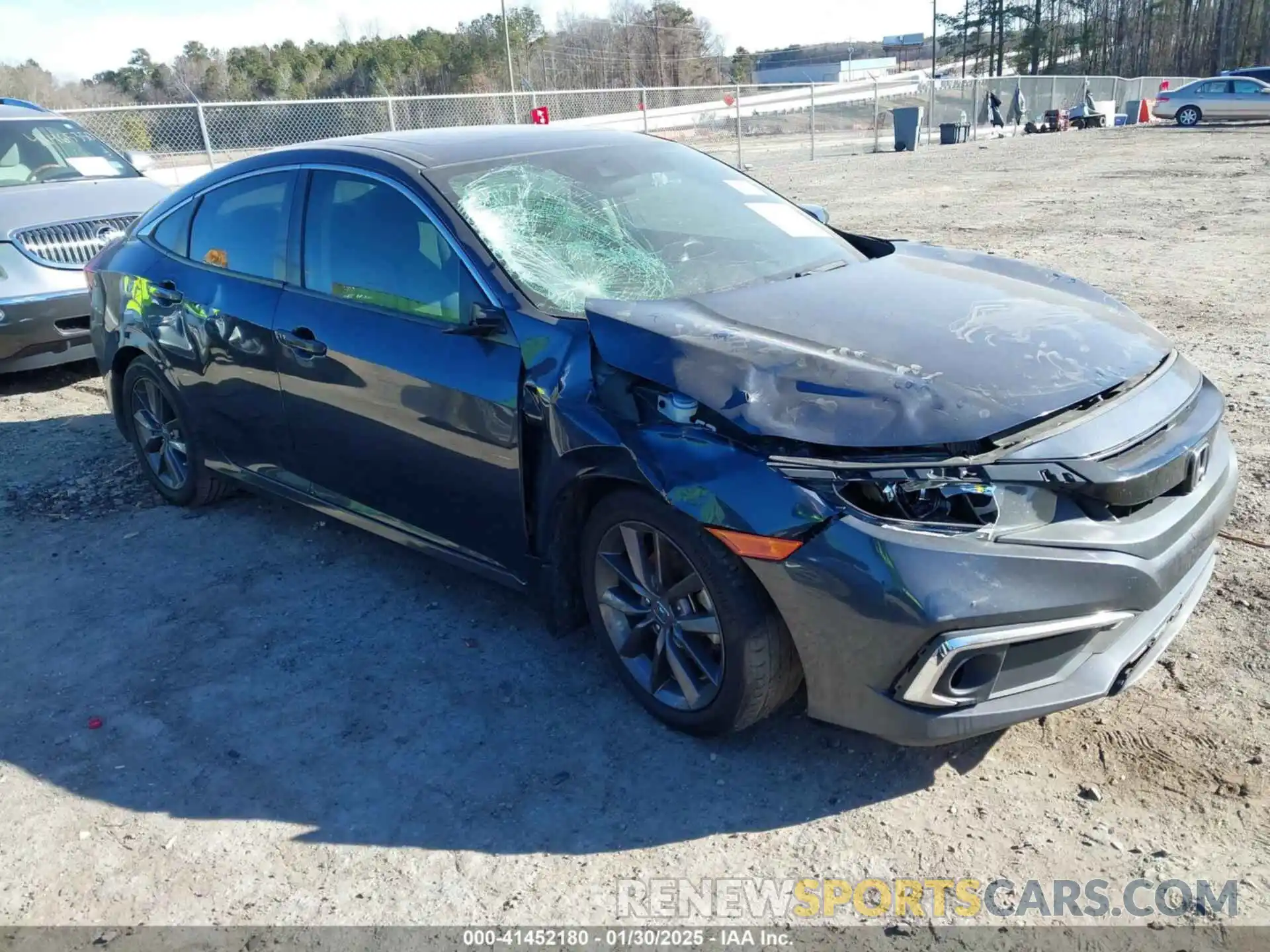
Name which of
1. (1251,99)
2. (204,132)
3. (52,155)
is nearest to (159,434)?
(52,155)

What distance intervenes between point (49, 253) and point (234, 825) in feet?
19.9

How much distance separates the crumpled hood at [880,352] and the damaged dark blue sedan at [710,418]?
1 cm

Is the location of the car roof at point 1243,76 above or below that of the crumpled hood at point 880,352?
below

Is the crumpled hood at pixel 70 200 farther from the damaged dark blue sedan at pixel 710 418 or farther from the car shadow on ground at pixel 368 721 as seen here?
the car shadow on ground at pixel 368 721

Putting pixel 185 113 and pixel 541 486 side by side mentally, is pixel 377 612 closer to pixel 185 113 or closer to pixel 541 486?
pixel 541 486

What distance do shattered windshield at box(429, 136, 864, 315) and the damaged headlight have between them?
47.8 inches

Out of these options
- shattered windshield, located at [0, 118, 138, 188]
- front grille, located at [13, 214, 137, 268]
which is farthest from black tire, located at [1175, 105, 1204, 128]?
front grille, located at [13, 214, 137, 268]

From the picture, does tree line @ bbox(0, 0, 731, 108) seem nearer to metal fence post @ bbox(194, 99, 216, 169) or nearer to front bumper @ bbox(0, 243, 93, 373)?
metal fence post @ bbox(194, 99, 216, 169)

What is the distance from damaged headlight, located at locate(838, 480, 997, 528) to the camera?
8.24 feet

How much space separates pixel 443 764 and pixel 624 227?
2.03 m

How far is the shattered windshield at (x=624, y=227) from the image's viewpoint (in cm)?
352

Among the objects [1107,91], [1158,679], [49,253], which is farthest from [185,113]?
[1107,91]

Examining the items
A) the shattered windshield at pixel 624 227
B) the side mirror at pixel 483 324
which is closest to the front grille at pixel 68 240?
the shattered windshield at pixel 624 227

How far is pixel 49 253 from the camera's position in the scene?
7398 mm
